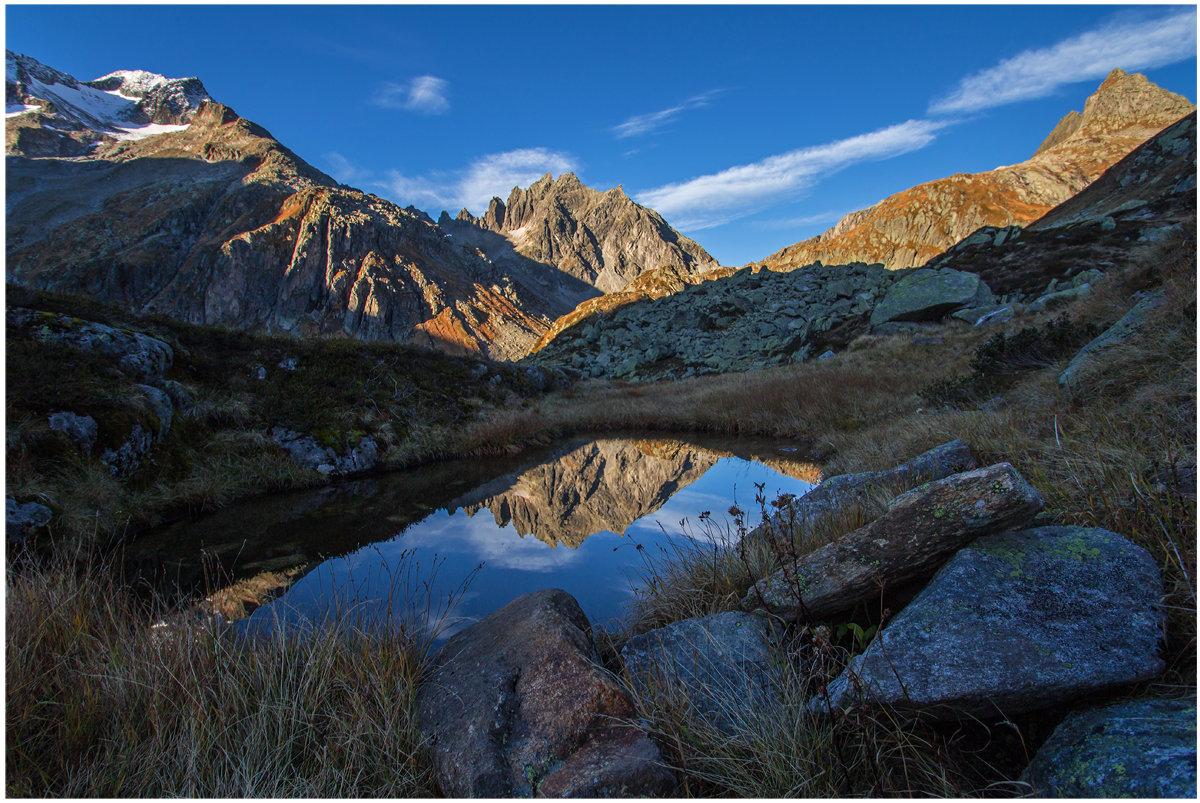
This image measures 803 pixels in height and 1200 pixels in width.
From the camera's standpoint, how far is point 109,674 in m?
2.67

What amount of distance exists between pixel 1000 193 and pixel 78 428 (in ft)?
541

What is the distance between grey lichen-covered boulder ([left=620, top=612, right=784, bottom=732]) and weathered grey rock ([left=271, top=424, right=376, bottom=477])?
30.4 ft

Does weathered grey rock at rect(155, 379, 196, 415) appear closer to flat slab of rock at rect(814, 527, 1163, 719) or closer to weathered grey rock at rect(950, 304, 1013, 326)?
flat slab of rock at rect(814, 527, 1163, 719)

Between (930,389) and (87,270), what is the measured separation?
502ft

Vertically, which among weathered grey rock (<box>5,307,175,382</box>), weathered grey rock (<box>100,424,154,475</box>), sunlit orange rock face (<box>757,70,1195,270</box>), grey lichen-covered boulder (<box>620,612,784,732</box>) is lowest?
grey lichen-covered boulder (<box>620,612,784,732</box>)

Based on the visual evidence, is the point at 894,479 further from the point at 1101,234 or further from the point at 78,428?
the point at 1101,234

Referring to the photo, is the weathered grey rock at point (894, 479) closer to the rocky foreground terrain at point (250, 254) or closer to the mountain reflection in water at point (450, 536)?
the mountain reflection in water at point (450, 536)

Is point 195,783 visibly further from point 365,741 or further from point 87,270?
point 87,270

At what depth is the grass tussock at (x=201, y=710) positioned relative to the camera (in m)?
2.33

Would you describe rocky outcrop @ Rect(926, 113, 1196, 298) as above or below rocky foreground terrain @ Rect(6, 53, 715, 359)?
below

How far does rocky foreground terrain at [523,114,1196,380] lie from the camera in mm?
25562

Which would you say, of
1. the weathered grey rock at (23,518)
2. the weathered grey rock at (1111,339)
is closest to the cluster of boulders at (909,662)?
the weathered grey rock at (1111,339)

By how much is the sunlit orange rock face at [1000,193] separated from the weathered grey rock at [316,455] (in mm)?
120741

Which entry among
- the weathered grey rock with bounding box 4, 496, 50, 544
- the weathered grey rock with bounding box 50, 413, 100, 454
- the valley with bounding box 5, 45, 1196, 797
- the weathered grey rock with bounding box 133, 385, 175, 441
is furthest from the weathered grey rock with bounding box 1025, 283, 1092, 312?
the weathered grey rock with bounding box 50, 413, 100, 454
